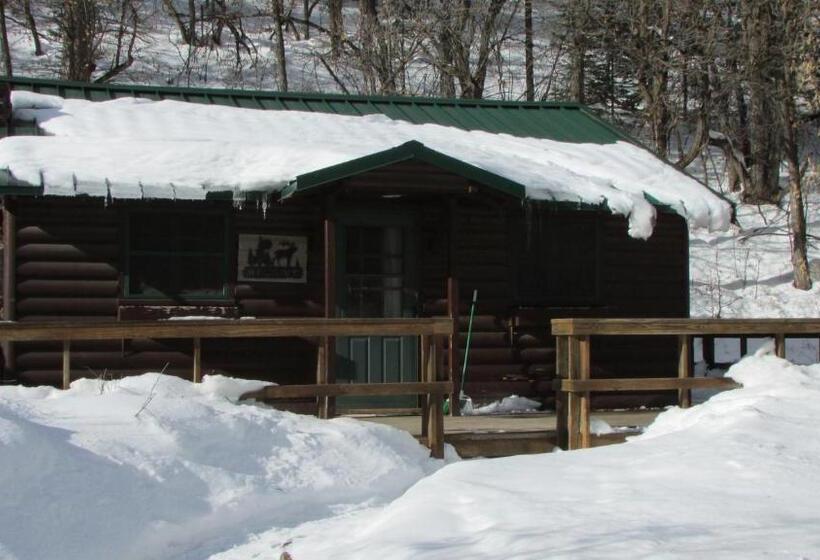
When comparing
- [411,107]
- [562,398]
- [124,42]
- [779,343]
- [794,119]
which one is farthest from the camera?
[124,42]

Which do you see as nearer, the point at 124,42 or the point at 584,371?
the point at 584,371

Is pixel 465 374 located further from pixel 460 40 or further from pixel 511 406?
pixel 460 40

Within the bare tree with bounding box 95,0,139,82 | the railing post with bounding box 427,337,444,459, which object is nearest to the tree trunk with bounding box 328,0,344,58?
the bare tree with bounding box 95,0,139,82

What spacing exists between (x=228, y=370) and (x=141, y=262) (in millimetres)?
1430

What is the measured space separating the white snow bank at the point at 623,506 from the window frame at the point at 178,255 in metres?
4.87

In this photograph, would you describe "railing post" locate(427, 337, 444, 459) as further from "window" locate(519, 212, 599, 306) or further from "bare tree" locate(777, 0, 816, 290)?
"bare tree" locate(777, 0, 816, 290)

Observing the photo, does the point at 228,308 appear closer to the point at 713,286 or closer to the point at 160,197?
the point at 160,197

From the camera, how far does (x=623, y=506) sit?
5.62m

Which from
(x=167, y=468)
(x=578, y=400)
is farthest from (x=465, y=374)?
(x=167, y=468)

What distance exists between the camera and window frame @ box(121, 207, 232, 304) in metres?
11.1

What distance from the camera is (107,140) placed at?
11.8 m

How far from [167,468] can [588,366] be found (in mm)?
3740

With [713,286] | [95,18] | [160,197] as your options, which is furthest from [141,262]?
[95,18]

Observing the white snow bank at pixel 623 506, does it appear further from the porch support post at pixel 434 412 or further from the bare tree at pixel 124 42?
the bare tree at pixel 124 42
